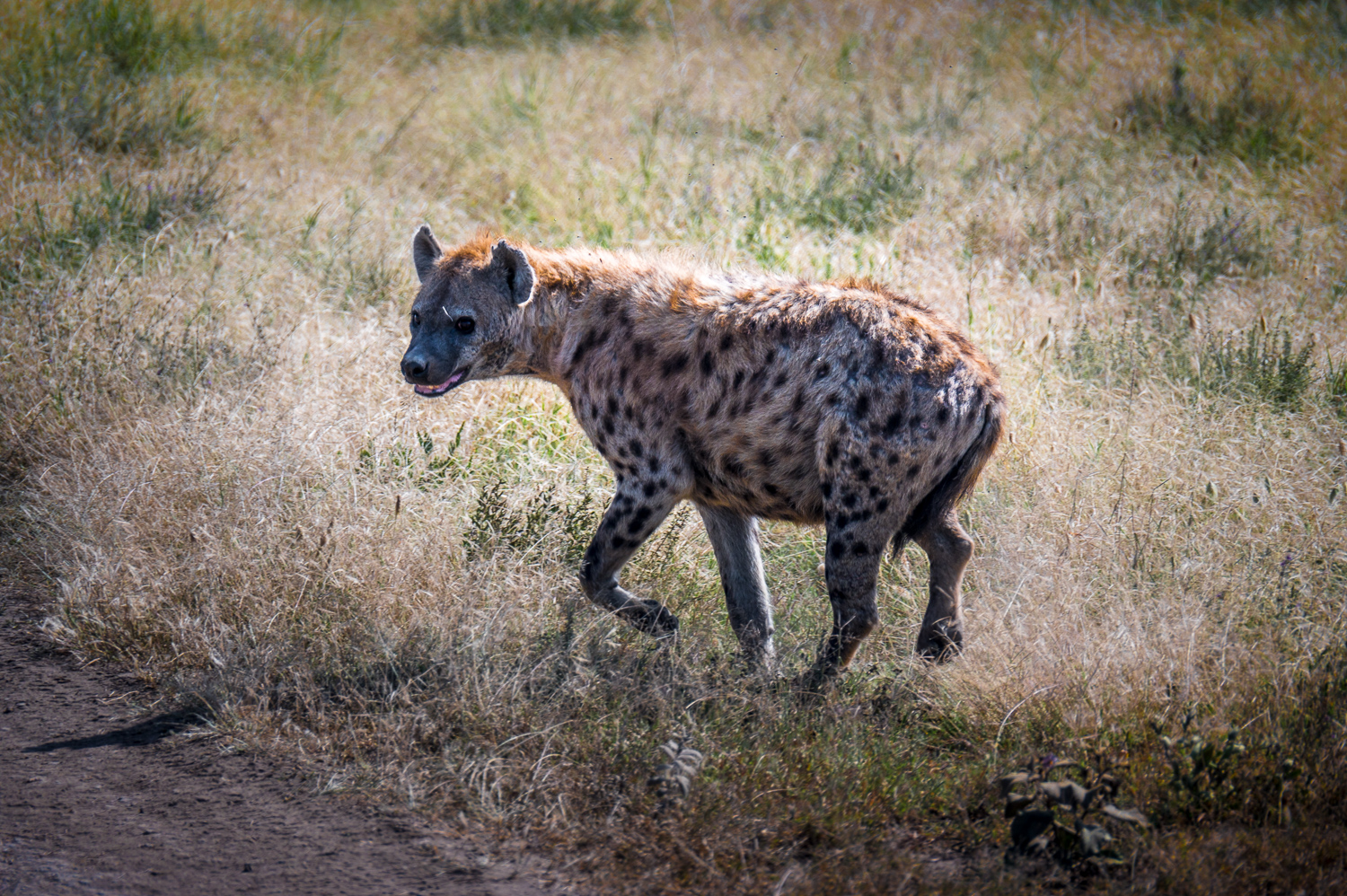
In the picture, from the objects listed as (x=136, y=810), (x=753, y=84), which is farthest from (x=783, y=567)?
(x=753, y=84)

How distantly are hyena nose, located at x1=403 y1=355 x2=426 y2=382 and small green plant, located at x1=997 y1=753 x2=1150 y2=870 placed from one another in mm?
2384

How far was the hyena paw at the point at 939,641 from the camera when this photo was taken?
12.8 feet

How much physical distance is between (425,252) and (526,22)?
6.72 metres

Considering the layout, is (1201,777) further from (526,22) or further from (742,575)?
(526,22)

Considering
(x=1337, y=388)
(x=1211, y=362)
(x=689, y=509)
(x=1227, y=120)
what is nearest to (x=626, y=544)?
(x=689, y=509)

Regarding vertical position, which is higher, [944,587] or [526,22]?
[526,22]

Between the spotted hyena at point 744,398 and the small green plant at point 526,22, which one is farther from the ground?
the small green plant at point 526,22

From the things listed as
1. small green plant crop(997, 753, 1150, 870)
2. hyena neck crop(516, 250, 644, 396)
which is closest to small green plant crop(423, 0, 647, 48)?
hyena neck crop(516, 250, 644, 396)

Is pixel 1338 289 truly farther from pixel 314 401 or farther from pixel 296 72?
pixel 296 72

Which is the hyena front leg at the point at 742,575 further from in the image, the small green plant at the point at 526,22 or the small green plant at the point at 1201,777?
the small green plant at the point at 526,22

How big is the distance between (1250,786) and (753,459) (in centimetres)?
170

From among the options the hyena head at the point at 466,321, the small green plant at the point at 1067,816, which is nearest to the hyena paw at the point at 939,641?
the small green plant at the point at 1067,816

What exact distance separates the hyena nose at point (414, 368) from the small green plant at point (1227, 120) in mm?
6150

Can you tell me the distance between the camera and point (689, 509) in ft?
15.7
